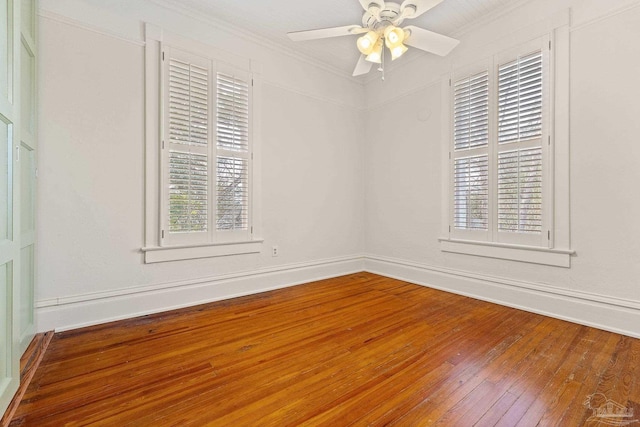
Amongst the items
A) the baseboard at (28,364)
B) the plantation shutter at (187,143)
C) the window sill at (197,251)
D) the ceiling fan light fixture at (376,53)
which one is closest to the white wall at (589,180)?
the ceiling fan light fixture at (376,53)

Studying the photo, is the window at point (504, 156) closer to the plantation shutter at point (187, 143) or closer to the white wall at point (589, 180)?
the white wall at point (589, 180)

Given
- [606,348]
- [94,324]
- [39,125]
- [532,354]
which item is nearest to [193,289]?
[94,324]

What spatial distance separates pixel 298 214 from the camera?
12.4ft

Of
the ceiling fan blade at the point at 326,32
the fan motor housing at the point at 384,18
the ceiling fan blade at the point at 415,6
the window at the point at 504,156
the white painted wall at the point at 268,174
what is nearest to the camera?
the ceiling fan blade at the point at 415,6

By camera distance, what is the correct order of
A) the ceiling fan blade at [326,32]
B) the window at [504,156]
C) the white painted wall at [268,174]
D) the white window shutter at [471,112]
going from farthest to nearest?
the white window shutter at [471,112] < the window at [504,156] < the white painted wall at [268,174] < the ceiling fan blade at [326,32]

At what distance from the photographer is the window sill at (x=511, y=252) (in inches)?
101

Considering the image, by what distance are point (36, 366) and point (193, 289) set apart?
127cm

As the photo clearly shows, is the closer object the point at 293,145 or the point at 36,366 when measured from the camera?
the point at 36,366

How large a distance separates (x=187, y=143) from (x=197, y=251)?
43.5 inches

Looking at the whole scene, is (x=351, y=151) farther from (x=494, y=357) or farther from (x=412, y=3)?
(x=494, y=357)

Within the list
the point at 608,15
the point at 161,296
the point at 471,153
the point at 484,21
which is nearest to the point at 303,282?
the point at 161,296

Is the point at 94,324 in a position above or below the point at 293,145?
below

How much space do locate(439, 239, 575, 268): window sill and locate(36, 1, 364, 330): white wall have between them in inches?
83.1

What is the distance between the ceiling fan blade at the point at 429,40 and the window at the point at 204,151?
1870 millimetres
